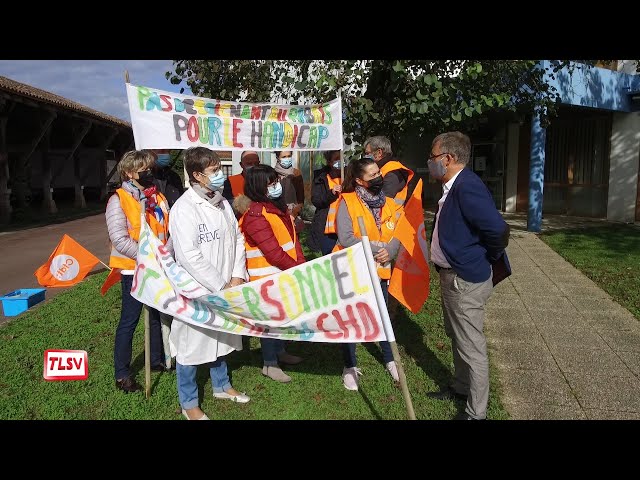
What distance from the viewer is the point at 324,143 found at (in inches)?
202

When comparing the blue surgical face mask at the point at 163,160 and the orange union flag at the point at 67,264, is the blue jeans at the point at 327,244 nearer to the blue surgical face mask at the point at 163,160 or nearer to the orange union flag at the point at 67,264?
the blue surgical face mask at the point at 163,160

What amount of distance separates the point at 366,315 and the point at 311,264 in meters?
0.46

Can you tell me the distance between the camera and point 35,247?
12625 mm

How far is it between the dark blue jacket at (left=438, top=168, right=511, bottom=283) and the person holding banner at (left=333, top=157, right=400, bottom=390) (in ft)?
2.51

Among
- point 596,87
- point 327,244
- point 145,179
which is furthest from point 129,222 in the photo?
point 596,87

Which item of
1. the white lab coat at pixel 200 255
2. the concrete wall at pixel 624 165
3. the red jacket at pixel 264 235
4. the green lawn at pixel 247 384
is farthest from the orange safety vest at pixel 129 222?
the concrete wall at pixel 624 165

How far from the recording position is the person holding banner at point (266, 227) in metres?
3.88

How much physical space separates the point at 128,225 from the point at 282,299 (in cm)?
150

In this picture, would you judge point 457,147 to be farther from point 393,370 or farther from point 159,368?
point 159,368

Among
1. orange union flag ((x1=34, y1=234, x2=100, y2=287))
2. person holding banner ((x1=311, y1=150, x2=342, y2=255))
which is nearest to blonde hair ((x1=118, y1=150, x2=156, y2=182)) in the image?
person holding banner ((x1=311, y1=150, x2=342, y2=255))

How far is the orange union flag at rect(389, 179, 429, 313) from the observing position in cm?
430

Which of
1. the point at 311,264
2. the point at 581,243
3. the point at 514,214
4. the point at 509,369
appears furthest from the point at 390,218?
the point at 514,214

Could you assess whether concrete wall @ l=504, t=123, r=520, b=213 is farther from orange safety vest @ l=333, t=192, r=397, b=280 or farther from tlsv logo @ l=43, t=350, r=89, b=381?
tlsv logo @ l=43, t=350, r=89, b=381

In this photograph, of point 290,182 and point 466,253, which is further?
point 290,182
